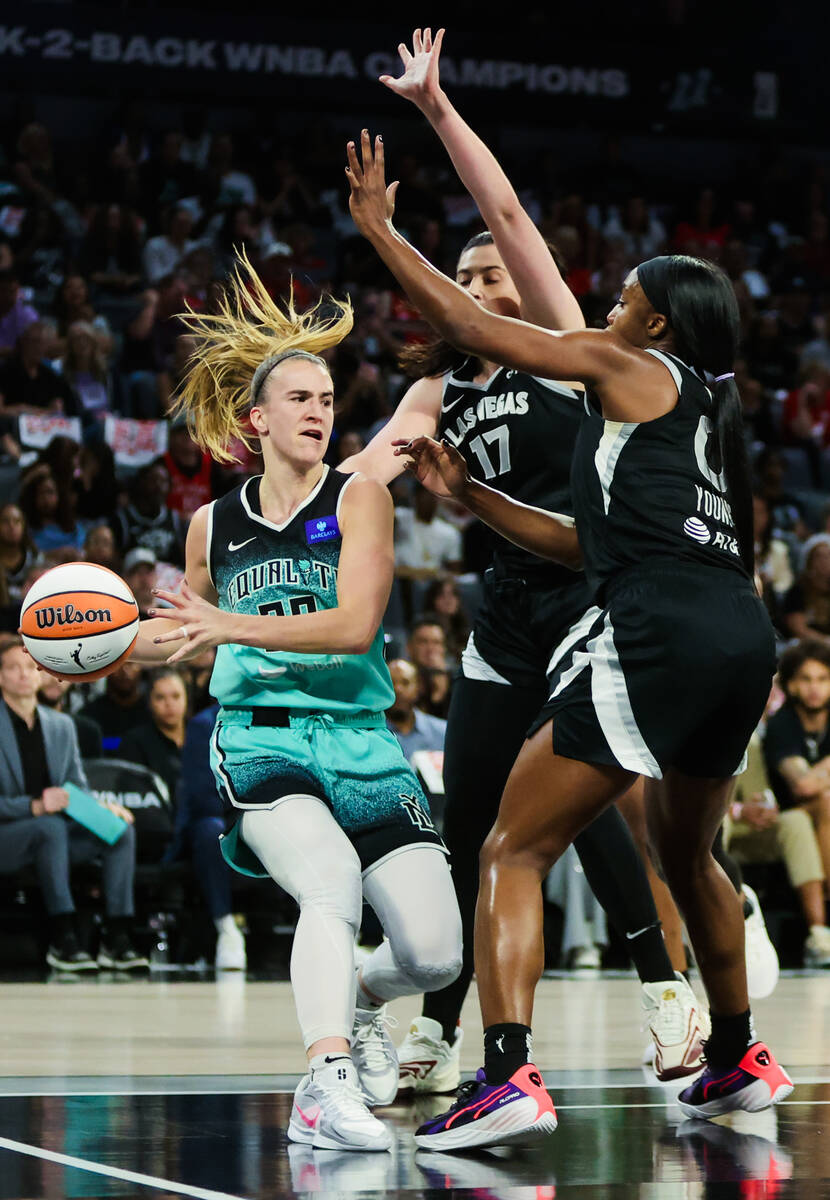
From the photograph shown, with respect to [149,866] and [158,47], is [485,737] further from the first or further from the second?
[158,47]

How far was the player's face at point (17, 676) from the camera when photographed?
8.40m

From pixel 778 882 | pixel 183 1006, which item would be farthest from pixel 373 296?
pixel 183 1006

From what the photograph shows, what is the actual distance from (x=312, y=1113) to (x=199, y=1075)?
1.23 meters

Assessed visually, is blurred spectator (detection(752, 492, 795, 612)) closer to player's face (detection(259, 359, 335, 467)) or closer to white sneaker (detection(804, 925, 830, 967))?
white sneaker (detection(804, 925, 830, 967))

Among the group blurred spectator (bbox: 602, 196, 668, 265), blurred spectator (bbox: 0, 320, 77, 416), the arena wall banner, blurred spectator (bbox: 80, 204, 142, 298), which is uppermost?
the arena wall banner

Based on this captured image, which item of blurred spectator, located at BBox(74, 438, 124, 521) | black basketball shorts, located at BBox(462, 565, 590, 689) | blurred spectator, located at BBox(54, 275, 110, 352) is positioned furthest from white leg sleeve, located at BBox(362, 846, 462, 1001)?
blurred spectator, located at BBox(54, 275, 110, 352)

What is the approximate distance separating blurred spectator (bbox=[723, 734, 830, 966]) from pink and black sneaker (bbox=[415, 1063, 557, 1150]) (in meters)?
5.33

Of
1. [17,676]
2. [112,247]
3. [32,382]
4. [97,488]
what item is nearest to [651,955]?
[17,676]

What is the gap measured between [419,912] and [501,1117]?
1.78ft

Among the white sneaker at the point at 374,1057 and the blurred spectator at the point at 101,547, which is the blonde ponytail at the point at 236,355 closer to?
the white sneaker at the point at 374,1057

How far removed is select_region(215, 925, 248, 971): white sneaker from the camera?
827cm

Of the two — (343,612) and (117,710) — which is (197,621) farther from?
(117,710)

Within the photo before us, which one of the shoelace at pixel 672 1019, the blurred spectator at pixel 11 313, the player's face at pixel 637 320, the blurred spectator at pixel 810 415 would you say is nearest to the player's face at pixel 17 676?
the shoelace at pixel 672 1019

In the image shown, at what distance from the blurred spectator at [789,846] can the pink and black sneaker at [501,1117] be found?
5329mm
